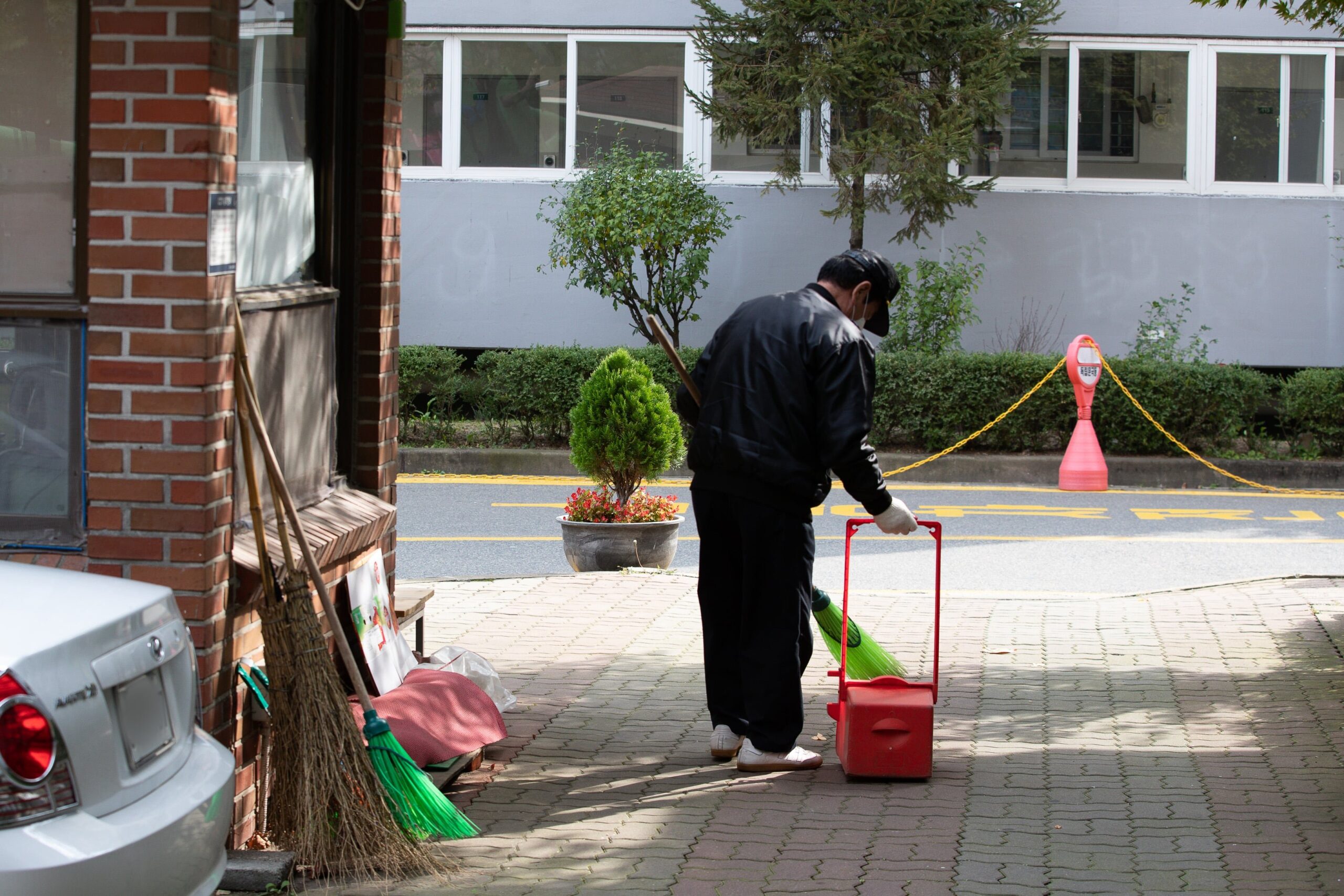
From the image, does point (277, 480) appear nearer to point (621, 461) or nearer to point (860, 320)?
point (860, 320)

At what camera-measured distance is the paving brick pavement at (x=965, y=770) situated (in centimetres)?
439

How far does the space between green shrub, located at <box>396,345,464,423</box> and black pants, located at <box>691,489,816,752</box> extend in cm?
1051

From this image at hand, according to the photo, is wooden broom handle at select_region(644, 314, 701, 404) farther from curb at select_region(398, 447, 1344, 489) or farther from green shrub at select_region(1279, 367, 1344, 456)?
green shrub at select_region(1279, 367, 1344, 456)

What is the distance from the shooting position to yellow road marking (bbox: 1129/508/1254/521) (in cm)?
1264

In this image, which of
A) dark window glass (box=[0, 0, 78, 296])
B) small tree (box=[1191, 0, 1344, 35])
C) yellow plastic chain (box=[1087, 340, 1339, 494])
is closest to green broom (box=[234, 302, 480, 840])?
dark window glass (box=[0, 0, 78, 296])

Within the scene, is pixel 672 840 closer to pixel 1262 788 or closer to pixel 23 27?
pixel 1262 788

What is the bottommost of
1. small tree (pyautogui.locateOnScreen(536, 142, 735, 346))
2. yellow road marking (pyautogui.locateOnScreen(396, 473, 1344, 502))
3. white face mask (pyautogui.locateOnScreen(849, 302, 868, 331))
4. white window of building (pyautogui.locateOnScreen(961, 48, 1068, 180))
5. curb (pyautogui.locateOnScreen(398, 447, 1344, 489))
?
yellow road marking (pyautogui.locateOnScreen(396, 473, 1344, 502))

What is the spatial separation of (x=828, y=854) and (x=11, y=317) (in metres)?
2.90

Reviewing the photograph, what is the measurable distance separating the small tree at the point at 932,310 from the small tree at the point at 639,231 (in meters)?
2.13

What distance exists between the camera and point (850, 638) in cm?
588

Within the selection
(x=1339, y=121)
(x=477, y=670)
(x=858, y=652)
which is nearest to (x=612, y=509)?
(x=477, y=670)

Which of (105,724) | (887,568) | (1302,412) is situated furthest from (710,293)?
(105,724)

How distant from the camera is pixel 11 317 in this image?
429cm

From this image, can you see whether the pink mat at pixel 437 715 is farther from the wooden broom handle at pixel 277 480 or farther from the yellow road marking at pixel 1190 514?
the yellow road marking at pixel 1190 514
